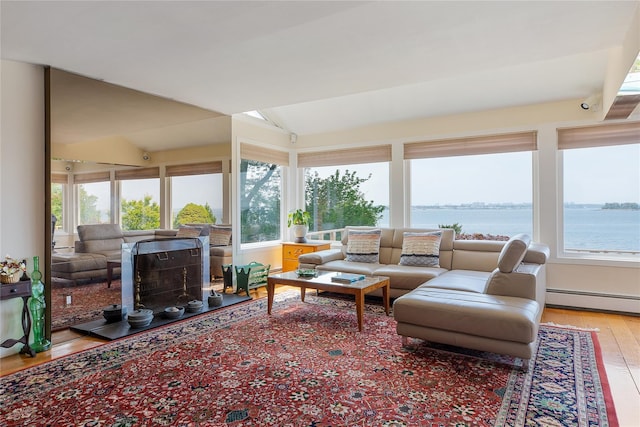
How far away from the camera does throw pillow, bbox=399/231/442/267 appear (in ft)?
15.0

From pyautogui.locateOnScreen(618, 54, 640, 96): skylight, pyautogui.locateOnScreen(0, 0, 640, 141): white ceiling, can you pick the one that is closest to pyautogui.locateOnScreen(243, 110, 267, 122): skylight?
pyautogui.locateOnScreen(0, 0, 640, 141): white ceiling

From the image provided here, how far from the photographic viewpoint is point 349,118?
5664mm

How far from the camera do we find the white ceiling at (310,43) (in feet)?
7.61

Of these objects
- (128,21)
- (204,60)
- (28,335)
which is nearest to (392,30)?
(204,60)

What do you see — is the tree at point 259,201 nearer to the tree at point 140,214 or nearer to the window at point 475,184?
the tree at point 140,214

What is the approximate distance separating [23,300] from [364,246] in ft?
11.9

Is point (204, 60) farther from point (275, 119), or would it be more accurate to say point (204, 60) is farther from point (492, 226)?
point (492, 226)

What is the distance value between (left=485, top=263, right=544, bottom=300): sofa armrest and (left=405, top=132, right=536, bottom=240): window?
1937 millimetres

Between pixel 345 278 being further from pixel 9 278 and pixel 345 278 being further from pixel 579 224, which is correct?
pixel 579 224

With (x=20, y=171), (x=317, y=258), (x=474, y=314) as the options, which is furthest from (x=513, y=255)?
(x=20, y=171)

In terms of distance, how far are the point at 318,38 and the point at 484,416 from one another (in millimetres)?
2651

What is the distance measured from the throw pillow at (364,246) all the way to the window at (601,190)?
2236 mm

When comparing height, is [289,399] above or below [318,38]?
below

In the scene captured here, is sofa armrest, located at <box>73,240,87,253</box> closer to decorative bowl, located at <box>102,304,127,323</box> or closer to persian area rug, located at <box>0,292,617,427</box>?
decorative bowl, located at <box>102,304,127,323</box>
